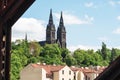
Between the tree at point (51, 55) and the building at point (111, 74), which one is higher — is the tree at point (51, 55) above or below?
above

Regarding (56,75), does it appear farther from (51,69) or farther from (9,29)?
(9,29)

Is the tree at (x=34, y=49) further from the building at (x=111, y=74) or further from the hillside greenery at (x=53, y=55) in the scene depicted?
the building at (x=111, y=74)

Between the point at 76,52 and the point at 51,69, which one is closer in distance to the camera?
the point at 51,69

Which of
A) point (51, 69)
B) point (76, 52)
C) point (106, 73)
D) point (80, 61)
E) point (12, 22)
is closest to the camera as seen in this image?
point (106, 73)

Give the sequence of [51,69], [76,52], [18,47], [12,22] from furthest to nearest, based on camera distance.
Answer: [76,52] → [18,47] → [51,69] → [12,22]

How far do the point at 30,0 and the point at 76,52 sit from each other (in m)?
181

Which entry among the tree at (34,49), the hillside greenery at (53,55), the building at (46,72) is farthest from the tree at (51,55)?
the building at (46,72)

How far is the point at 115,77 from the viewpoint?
15.1 ft

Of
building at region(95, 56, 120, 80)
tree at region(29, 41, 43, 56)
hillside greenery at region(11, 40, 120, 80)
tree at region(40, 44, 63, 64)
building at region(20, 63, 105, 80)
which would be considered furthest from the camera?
tree at region(29, 41, 43, 56)

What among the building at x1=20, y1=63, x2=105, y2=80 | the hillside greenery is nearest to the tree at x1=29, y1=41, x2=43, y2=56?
the hillside greenery

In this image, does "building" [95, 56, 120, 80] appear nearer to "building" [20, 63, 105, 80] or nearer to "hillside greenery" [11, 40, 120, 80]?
"building" [20, 63, 105, 80]

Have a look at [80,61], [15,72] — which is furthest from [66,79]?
[80,61]

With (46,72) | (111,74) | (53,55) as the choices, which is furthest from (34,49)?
(111,74)

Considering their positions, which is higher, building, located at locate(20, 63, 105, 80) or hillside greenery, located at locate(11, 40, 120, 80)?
hillside greenery, located at locate(11, 40, 120, 80)
